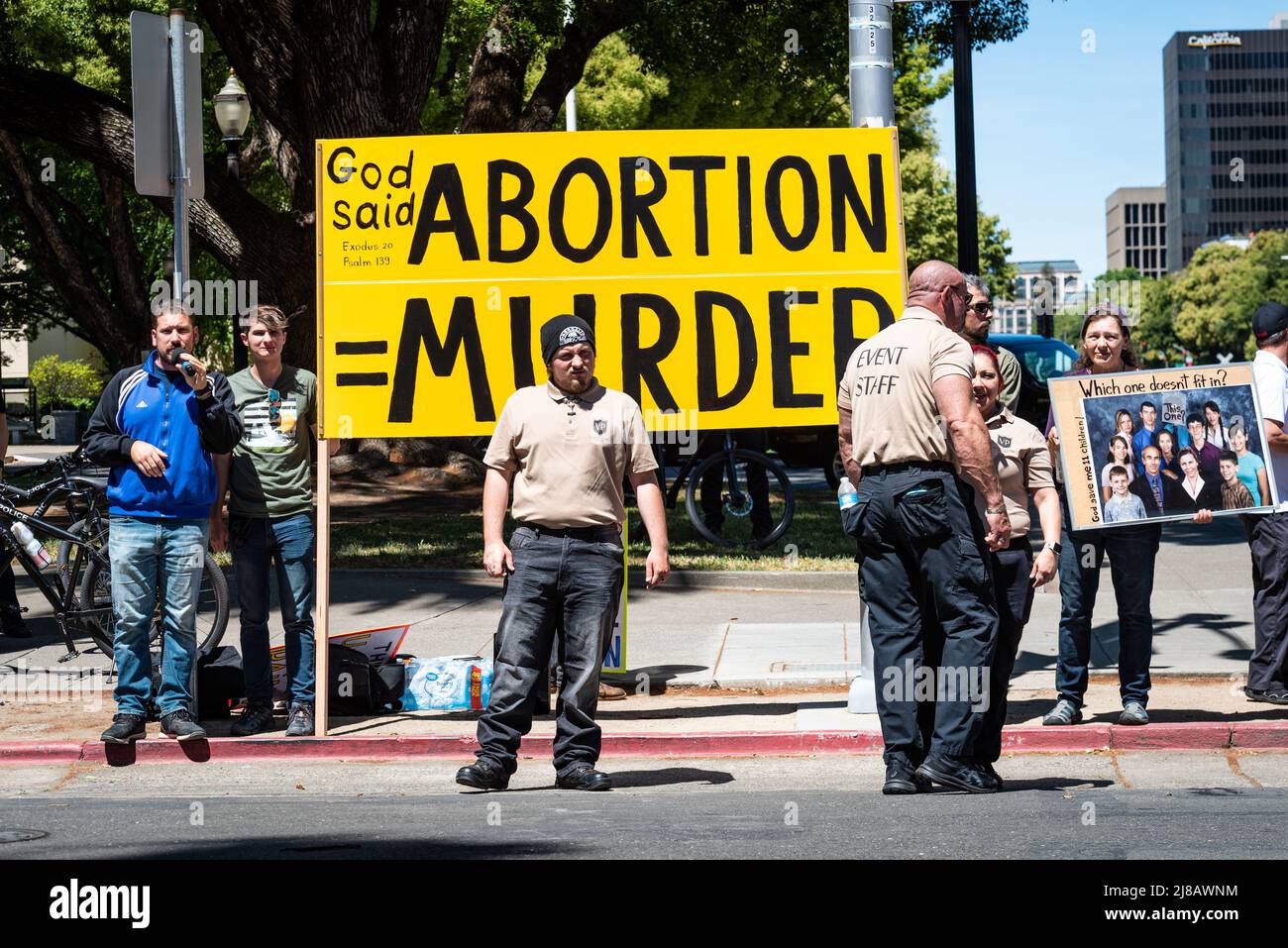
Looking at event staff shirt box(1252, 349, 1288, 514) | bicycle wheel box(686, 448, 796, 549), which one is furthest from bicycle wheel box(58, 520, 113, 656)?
event staff shirt box(1252, 349, 1288, 514)

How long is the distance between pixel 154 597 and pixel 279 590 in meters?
0.60

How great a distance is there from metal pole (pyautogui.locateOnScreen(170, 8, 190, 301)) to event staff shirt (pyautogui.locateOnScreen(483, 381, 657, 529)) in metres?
2.74

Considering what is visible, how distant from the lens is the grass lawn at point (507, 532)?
1434 cm

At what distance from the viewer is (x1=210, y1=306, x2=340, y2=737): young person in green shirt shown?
Answer: 26.2ft

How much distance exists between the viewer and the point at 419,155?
27.5 feet

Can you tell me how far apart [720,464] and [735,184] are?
22.2ft

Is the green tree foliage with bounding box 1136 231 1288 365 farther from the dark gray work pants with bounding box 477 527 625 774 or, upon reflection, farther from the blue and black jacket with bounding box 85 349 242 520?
the dark gray work pants with bounding box 477 527 625 774

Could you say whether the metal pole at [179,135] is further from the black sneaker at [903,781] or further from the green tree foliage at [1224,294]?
the green tree foliage at [1224,294]

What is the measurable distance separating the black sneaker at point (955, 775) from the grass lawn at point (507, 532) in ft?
24.1

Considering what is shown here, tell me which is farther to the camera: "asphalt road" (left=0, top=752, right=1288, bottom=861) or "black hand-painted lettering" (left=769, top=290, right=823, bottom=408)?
"black hand-painted lettering" (left=769, top=290, right=823, bottom=408)

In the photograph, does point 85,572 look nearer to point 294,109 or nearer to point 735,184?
point 735,184

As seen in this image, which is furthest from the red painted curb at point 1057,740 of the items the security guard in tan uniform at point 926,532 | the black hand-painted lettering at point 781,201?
the black hand-painted lettering at point 781,201

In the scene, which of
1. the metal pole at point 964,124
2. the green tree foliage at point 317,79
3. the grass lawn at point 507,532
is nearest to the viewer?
the metal pole at point 964,124
